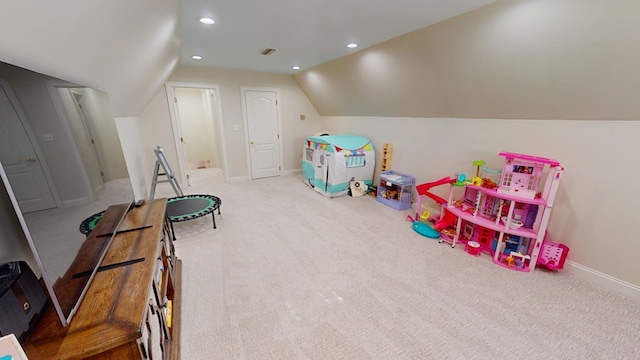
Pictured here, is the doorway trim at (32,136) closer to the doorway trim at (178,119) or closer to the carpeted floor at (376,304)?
the carpeted floor at (376,304)

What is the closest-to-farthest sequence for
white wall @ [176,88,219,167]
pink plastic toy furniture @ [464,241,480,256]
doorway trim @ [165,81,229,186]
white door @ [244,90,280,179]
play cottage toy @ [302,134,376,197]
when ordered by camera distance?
pink plastic toy furniture @ [464,241,480,256]
play cottage toy @ [302,134,376,197]
doorway trim @ [165,81,229,186]
white door @ [244,90,280,179]
white wall @ [176,88,219,167]

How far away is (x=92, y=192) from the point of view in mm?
1144

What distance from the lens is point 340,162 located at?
4.09 metres

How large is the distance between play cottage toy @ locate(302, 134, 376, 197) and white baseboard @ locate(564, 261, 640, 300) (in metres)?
2.81

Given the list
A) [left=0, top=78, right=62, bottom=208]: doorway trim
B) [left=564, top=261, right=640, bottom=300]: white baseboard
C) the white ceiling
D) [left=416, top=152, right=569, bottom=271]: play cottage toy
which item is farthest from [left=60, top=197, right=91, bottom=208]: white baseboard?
[left=564, top=261, right=640, bottom=300]: white baseboard

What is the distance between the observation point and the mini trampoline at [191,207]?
291cm

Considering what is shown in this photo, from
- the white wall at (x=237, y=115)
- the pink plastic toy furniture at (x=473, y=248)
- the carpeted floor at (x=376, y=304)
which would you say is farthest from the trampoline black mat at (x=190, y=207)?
the pink plastic toy furniture at (x=473, y=248)

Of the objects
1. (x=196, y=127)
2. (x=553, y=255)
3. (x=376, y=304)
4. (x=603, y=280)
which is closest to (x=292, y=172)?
(x=196, y=127)

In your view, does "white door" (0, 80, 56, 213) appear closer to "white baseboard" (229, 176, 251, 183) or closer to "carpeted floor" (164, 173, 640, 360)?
"carpeted floor" (164, 173, 640, 360)

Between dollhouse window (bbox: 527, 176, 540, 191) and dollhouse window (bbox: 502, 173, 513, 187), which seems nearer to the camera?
dollhouse window (bbox: 527, 176, 540, 191)

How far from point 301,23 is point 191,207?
2.63 metres

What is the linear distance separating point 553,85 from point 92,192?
3.39 metres

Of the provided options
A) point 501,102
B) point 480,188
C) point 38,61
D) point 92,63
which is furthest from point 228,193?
point 501,102

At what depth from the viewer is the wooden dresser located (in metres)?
0.75
